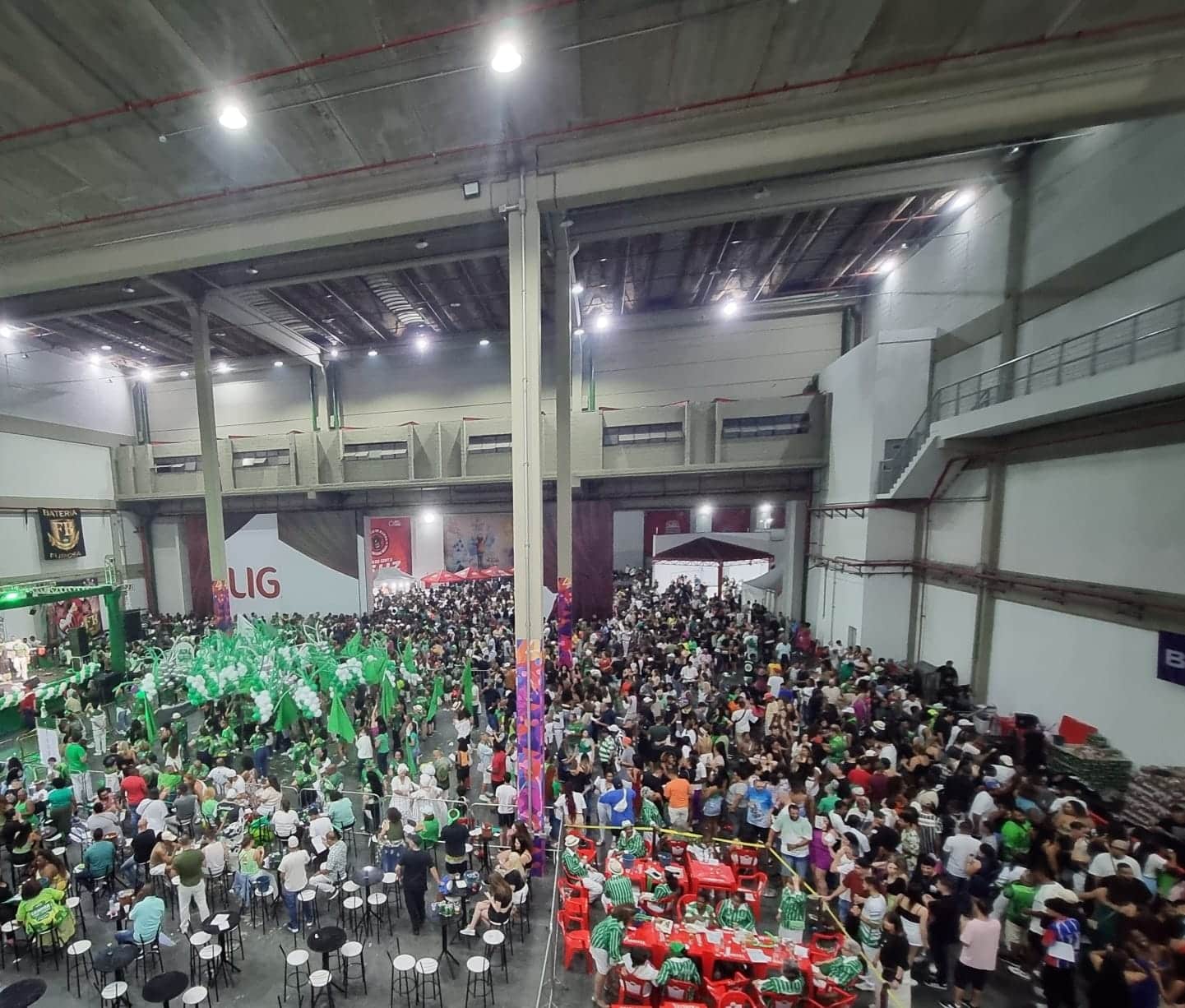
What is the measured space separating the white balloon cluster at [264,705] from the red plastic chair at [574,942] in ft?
24.5

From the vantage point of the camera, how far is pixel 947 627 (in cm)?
1175

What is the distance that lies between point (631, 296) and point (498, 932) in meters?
16.0

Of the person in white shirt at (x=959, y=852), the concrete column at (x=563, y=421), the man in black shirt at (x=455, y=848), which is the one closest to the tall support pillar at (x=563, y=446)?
the concrete column at (x=563, y=421)

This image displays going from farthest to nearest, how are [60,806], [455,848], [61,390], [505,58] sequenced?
[61,390] → [60,806] → [455,848] → [505,58]

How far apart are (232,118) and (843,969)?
10.8m

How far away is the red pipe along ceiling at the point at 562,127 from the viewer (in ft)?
17.6

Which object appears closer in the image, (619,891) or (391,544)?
(619,891)

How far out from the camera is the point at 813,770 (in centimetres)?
724

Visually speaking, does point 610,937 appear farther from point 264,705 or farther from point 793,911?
point 264,705

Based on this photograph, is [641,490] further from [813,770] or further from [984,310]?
[813,770]

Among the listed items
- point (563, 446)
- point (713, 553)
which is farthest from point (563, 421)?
point (713, 553)

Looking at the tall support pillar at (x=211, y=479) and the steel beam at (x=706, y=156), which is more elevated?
the steel beam at (x=706, y=156)

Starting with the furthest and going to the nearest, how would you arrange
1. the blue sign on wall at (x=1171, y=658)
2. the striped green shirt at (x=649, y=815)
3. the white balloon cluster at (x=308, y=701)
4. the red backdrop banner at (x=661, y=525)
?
the red backdrop banner at (x=661, y=525)
the white balloon cluster at (x=308, y=701)
the blue sign on wall at (x=1171, y=658)
the striped green shirt at (x=649, y=815)

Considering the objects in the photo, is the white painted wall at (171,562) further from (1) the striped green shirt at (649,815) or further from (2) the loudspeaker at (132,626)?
(1) the striped green shirt at (649,815)
